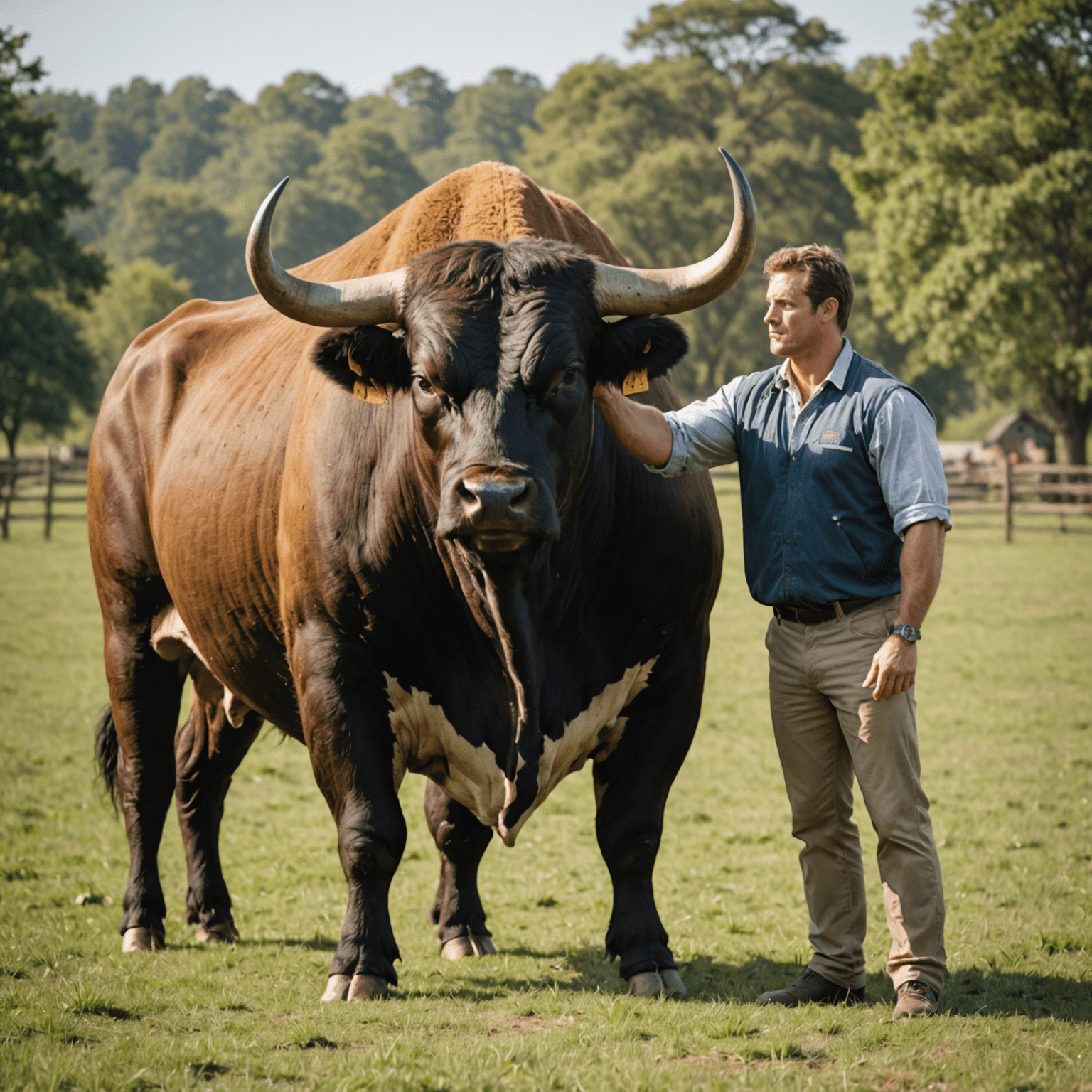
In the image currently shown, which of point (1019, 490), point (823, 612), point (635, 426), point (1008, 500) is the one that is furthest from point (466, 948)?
point (1019, 490)

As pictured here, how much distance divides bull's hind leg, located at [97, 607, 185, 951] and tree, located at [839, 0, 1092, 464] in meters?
31.6

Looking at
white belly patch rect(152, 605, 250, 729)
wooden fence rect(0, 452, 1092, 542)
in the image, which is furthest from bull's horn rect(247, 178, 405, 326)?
wooden fence rect(0, 452, 1092, 542)

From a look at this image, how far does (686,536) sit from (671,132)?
2429 inches

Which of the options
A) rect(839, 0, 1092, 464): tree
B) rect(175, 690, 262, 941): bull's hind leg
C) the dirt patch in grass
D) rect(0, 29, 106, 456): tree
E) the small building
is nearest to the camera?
the dirt patch in grass

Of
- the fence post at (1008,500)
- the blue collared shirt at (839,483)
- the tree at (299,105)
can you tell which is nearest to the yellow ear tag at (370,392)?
the blue collared shirt at (839,483)

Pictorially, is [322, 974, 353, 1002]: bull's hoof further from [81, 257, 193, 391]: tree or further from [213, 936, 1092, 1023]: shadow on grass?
[81, 257, 193, 391]: tree

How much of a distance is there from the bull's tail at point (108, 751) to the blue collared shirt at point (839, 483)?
438 centimetres

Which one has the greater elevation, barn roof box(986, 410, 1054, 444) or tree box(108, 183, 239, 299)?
tree box(108, 183, 239, 299)

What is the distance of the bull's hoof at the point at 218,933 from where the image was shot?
6.46m

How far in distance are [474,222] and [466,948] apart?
11.3 ft

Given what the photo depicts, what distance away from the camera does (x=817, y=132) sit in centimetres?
6034

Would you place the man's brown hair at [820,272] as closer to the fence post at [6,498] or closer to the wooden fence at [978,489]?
the wooden fence at [978,489]

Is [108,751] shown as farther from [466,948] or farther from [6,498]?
[6,498]

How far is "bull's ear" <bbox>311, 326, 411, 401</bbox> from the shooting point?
4.71m
